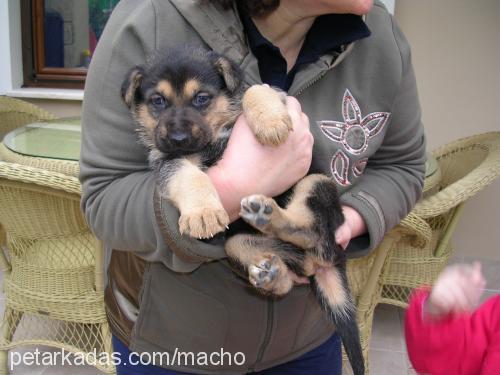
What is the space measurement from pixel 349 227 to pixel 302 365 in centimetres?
40

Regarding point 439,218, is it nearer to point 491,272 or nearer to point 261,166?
point 491,272

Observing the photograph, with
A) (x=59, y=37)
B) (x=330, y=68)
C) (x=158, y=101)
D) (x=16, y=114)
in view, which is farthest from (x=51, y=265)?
(x=59, y=37)

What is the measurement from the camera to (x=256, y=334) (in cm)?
147

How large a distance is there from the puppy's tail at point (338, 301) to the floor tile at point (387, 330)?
85.1 inches

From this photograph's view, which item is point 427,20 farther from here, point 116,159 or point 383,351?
point 116,159

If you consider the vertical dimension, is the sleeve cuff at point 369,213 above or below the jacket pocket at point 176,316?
above

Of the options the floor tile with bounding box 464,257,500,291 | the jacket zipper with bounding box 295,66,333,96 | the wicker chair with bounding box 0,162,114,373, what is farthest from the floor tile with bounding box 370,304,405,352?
the jacket zipper with bounding box 295,66,333,96

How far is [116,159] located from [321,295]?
2.15 feet

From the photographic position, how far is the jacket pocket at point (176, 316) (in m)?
1.43

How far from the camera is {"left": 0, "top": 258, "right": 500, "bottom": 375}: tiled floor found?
3266 millimetres

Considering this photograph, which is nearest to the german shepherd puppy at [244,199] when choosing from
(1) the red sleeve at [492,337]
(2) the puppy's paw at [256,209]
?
(2) the puppy's paw at [256,209]

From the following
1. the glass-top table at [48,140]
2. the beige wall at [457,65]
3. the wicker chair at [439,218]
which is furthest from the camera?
the beige wall at [457,65]

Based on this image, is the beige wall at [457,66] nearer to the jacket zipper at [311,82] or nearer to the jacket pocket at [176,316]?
the jacket zipper at [311,82]

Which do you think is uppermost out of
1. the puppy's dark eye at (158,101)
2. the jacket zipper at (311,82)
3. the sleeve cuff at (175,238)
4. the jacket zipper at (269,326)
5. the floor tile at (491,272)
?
the jacket zipper at (311,82)
